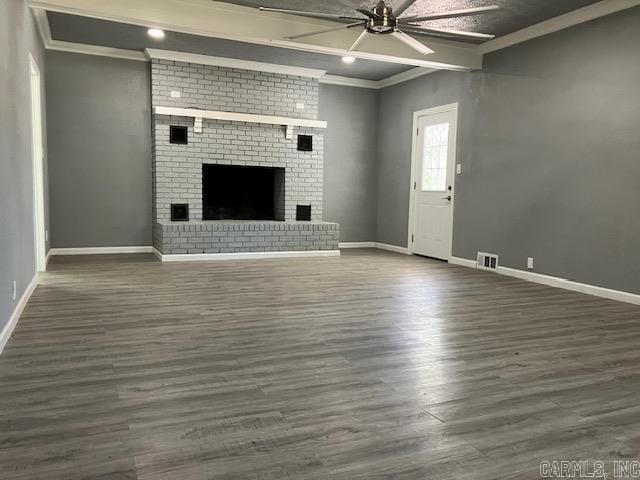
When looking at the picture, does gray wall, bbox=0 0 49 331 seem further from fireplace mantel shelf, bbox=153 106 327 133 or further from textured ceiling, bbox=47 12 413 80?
fireplace mantel shelf, bbox=153 106 327 133

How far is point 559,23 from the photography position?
5086 mm

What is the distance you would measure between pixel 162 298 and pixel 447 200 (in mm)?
4218

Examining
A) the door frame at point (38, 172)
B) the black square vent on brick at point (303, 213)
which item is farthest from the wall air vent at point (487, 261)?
the door frame at point (38, 172)

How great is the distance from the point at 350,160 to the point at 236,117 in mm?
2183

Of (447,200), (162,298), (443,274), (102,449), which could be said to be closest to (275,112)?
(447,200)

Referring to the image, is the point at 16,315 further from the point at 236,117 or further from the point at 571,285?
the point at 571,285

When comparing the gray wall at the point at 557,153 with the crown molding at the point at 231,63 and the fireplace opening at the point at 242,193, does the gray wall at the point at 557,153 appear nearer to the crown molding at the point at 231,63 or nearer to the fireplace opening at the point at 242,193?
the crown molding at the point at 231,63

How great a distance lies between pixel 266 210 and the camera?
7918 mm

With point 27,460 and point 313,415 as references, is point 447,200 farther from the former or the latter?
point 27,460

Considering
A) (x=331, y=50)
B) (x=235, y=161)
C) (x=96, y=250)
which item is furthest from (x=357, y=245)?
(x=96, y=250)

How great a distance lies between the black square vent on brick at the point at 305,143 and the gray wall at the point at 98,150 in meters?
2.22

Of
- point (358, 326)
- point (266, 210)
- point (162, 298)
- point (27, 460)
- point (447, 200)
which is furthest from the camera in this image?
point (266, 210)

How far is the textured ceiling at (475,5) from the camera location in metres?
4.64

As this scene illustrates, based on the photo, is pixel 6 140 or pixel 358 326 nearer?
pixel 6 140
